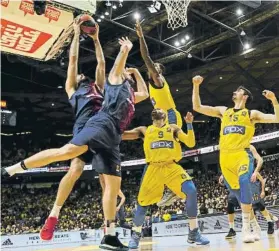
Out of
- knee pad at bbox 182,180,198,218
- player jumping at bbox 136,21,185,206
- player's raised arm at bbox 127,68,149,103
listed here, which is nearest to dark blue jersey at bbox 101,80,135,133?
player's raised arm at bbox 127,68,149,103

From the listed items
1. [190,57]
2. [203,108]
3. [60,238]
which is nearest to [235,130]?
[203,108]

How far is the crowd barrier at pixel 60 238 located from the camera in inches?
672

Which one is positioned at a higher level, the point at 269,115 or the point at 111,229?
the point at 269,115

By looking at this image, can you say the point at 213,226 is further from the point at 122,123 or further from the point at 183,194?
the point at 122,123

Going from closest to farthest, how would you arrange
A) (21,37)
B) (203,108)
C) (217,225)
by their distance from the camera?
1. (203,108)
2. (21,37)
3. (217,225)

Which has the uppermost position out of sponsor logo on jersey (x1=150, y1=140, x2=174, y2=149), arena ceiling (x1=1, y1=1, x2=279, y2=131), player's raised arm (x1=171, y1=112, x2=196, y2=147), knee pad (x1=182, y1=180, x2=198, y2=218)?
arena ceiling (x1=1, y1=1, x2=279, y2=131)

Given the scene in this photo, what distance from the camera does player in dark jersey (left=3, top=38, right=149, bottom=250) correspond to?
14.7 feet

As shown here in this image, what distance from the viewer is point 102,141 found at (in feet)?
14.9

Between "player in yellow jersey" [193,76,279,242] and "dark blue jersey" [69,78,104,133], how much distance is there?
5.41 ft

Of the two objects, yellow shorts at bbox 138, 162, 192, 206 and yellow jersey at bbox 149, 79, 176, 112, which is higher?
yellow jersey at bbox 149, 79, 176, 112

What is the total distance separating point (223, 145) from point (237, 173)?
18.0 inches

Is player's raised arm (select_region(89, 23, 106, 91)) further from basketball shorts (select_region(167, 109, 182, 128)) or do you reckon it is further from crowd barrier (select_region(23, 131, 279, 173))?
crowd barrier (select_region(23, 131, 279, 173))

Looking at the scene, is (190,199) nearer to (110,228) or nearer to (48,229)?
(110,228)

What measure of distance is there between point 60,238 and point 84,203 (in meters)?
12.6
